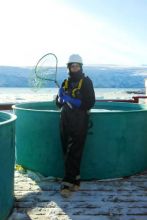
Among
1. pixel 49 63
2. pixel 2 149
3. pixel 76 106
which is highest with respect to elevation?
pixel 49 63

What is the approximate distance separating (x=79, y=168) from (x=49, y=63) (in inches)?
99.7

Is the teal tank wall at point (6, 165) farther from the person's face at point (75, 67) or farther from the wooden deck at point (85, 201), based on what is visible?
the person's face at point (75, 67)

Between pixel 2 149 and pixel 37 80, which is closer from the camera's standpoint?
pixel 2 149

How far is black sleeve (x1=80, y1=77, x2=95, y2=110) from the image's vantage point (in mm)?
3568

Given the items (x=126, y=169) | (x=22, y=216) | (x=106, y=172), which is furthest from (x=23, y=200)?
(x=126, y=169)

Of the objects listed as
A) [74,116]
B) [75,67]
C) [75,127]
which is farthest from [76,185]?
[75,67]

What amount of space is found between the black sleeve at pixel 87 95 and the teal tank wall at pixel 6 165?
42.0 inches

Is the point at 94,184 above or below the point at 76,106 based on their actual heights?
below

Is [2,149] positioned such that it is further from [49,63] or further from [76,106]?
[49,63]

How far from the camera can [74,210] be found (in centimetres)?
314

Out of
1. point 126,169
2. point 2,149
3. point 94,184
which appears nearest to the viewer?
point 2,149

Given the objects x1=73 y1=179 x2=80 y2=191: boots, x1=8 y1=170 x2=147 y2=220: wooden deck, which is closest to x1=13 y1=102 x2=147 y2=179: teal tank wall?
x1=8 y1=170 x2=147 y2=220: wooden deck

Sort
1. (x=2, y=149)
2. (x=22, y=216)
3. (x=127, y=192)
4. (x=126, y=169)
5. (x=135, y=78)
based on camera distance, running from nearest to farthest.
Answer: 1. (x=2, y=149)
2. (x=22, y=216)
3. (x=127, y=192)
4. (x=126, y=169)
5. (x=135, y=78)

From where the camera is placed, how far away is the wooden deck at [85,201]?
3039 millimetres
